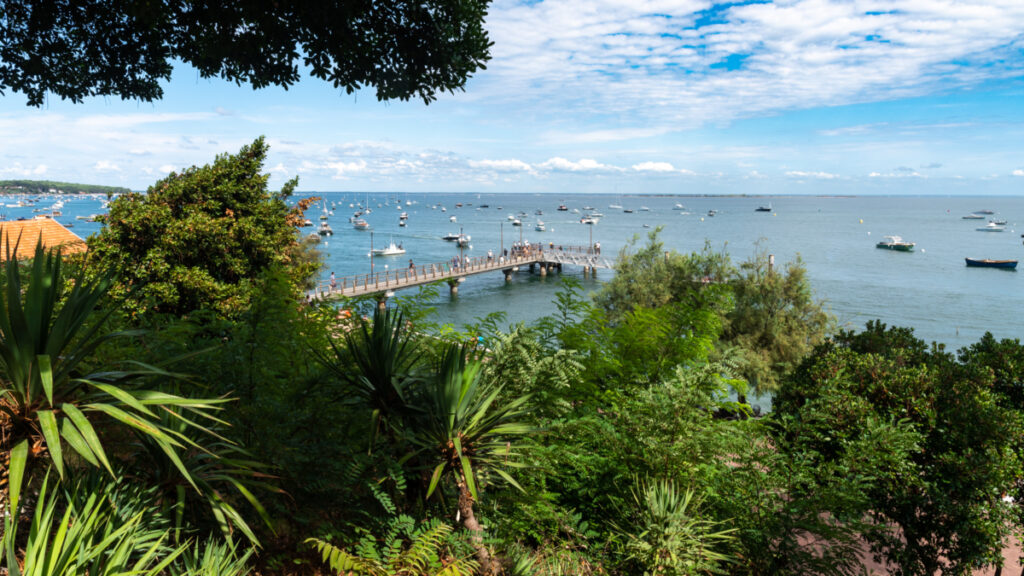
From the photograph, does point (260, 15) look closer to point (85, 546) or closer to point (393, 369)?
point (393, 369)

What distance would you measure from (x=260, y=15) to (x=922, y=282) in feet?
227

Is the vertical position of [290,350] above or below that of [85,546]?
above

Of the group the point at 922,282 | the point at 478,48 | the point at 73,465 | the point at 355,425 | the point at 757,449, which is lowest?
the point at 922,282

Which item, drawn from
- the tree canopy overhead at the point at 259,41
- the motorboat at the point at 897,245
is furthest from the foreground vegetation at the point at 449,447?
the motorboat at the point at 897,245

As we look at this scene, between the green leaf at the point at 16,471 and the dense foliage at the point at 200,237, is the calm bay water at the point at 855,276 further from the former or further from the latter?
the green leaf at the point at 16,471

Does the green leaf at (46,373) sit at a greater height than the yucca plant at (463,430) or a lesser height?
greater

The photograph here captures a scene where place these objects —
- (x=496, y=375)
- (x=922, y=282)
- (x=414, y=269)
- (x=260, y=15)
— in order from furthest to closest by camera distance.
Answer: (x=922, y=282)
(x=414, y=269)
(x=496, y=375)
(x=260, y=15)

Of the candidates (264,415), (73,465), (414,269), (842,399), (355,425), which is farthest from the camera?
(414,269)

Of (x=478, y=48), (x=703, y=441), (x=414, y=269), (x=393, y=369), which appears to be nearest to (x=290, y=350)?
(x=393, y=369)

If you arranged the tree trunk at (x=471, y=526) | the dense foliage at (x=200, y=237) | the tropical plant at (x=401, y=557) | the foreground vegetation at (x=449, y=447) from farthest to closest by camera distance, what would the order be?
the dense foliage at (x=200, y=237) < the tree trunk at (x=471, y=526) < the tropical plant at (x=401, y=557) < the foreground vegetation at (x=449, y=447)

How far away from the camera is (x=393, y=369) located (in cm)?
483

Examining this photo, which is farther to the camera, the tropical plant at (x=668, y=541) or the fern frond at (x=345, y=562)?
the tropical plant at (x=668, y=541)

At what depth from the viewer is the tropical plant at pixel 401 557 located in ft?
13.5

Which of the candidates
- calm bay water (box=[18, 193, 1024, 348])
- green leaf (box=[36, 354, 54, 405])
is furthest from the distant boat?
green leaf (box=[36, 354, 54, 405])
